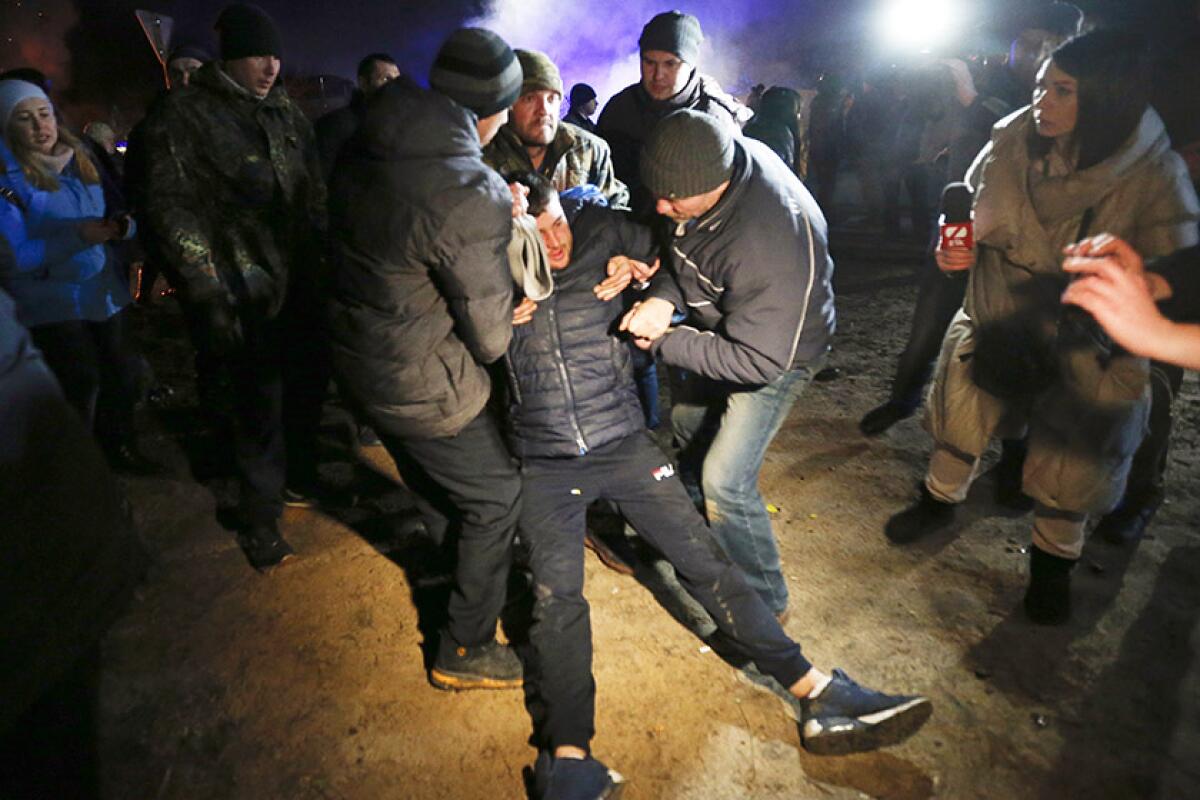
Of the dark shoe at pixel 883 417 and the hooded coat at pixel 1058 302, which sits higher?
the hooded coat at pixel 1058 302

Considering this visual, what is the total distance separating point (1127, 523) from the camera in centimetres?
348

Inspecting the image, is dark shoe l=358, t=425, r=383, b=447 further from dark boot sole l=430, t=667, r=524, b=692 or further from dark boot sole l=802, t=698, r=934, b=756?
dark boot sole l=802, t=698, r=934, b=756

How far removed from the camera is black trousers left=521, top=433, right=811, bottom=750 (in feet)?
7.49

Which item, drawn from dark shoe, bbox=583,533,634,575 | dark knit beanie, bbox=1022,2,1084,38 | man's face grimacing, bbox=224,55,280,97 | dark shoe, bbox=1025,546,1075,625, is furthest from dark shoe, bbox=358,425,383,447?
dark knit beanie, bbox=1022,2,1084,38

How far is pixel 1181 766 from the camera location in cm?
232

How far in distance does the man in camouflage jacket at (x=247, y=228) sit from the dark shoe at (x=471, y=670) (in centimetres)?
136

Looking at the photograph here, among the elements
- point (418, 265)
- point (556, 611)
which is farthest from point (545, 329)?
point (556, 611)

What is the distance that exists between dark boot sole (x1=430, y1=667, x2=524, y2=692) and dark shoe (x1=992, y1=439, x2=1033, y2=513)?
296 centimetres

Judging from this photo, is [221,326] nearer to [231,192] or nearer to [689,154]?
[231,192]

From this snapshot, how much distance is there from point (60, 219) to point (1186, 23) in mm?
13416

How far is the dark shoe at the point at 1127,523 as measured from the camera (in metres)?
3.44

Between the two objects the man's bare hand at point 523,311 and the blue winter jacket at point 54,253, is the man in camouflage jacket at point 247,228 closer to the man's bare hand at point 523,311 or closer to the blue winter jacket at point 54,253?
the blue winter jacket at point 54,253

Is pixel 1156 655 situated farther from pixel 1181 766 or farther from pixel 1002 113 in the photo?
pixel 1002 113

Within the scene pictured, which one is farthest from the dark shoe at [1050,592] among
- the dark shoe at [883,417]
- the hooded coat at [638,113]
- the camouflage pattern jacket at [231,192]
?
the camouflage pattern jacket at [231,192]
